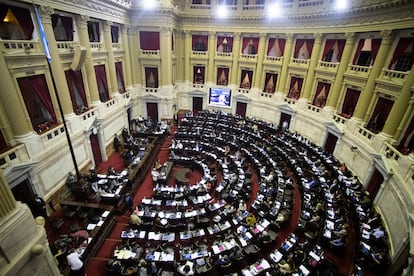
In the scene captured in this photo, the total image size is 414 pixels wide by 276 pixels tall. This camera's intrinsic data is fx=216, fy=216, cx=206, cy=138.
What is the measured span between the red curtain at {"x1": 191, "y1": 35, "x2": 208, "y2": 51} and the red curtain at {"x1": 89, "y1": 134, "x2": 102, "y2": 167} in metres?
16.5

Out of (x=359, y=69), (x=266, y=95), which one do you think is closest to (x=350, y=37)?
(x=359, y=69)

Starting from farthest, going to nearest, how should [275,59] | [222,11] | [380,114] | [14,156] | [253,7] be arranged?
[222,11] < [275,59] < [253,7] < [380,114] < [14,156]

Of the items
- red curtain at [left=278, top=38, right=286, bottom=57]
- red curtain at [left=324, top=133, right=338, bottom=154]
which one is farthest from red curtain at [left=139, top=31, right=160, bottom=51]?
red curtain at [left=324, top=133, right=338, bottom=154]

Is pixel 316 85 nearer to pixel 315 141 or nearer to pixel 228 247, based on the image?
pixel 315 141

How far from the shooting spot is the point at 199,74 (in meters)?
28.0

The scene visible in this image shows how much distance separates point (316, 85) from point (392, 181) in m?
11.7

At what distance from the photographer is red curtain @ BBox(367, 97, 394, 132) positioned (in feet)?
47.0

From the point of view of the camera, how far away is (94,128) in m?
16.7

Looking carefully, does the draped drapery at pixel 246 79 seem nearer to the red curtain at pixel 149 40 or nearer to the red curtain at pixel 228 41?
the red curtain at pixel 228 41

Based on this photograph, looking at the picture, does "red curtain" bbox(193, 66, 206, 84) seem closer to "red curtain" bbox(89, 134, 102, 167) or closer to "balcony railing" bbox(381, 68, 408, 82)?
"red curtain" bbox(89, 134, 102, 167)

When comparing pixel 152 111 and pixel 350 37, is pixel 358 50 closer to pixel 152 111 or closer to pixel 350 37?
pixel 350 37

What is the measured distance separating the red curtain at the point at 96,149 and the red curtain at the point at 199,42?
16.5 metres

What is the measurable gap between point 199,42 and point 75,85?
16.1 metres

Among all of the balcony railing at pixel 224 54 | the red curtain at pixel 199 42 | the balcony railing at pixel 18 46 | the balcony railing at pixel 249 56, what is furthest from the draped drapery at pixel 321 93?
the balcony railing at pixel 18 46
